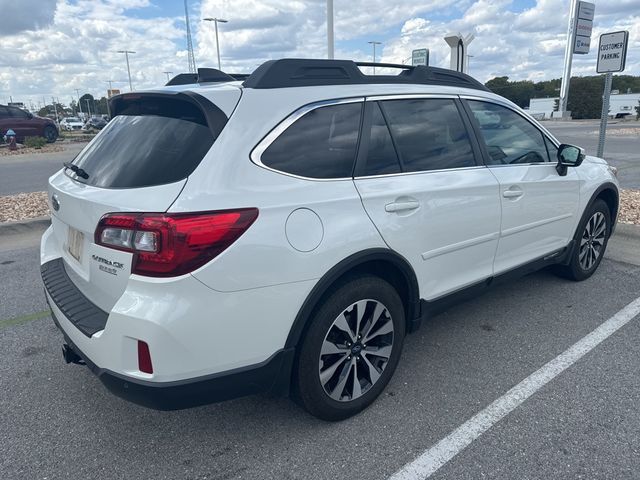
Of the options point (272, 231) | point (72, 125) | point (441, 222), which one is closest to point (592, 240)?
point (441, 222)

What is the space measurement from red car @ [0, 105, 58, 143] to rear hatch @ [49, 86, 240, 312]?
2419 cm

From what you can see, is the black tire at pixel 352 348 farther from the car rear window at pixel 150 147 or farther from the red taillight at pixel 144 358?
the car rear window at pixel 150 147

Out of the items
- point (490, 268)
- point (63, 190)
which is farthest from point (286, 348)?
point (490, 268)

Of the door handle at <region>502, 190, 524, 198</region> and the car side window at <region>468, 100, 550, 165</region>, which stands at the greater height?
the car side window at <region>468, 100, 550, 165</region>

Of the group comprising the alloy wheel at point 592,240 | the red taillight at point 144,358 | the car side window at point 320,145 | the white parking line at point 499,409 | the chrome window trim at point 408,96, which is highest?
the chrome window trim at point 408,96

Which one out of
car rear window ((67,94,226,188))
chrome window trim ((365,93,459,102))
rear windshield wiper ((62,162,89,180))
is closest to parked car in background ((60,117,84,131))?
rear windshield wiper ((62,162,89,180))

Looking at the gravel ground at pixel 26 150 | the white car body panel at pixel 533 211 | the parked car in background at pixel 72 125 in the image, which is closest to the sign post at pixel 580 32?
the white car body panel at pixel 533 211

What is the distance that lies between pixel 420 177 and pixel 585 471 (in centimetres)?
168

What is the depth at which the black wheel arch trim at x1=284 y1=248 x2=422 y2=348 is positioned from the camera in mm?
2312

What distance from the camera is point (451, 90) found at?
10.9 feet

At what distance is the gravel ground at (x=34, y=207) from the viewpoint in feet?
21.3

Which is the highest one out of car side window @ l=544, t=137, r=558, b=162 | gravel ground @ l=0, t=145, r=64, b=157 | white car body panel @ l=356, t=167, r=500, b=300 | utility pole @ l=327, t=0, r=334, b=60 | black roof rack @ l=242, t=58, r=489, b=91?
utility pole @ l=327, t=0, r=334, b=60

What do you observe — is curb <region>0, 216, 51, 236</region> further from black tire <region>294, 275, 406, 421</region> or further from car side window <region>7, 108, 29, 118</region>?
car side window <region>7, 108, 29, 118</region>

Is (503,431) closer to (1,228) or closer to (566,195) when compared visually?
(566,195)
